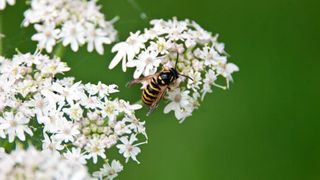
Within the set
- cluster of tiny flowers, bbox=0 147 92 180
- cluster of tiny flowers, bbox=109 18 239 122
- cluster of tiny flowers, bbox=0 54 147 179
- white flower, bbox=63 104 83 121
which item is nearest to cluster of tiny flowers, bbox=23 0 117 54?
cluster of tiny flowers, bbox=109 18 239 122

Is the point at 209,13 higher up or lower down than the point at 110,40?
higher up

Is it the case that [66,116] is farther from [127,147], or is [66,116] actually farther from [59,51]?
[59,51]

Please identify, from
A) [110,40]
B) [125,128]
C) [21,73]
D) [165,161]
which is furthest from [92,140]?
[165,161]

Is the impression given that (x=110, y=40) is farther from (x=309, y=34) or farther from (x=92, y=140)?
(x=309, y=34)

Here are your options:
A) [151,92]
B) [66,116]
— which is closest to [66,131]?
[66,116]

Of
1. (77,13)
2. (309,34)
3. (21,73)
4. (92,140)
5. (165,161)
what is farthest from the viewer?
(309,34)

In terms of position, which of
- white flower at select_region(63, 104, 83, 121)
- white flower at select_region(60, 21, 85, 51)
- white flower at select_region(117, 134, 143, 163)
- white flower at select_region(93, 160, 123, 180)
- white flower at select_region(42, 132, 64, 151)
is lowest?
white flower at select_region(93, 160, 123, 180)

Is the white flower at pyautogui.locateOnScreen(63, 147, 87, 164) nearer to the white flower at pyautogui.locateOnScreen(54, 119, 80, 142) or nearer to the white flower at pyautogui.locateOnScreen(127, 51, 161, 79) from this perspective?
the white flower at pyautogui.locateOnScreen(54, 119, 80, 142)
